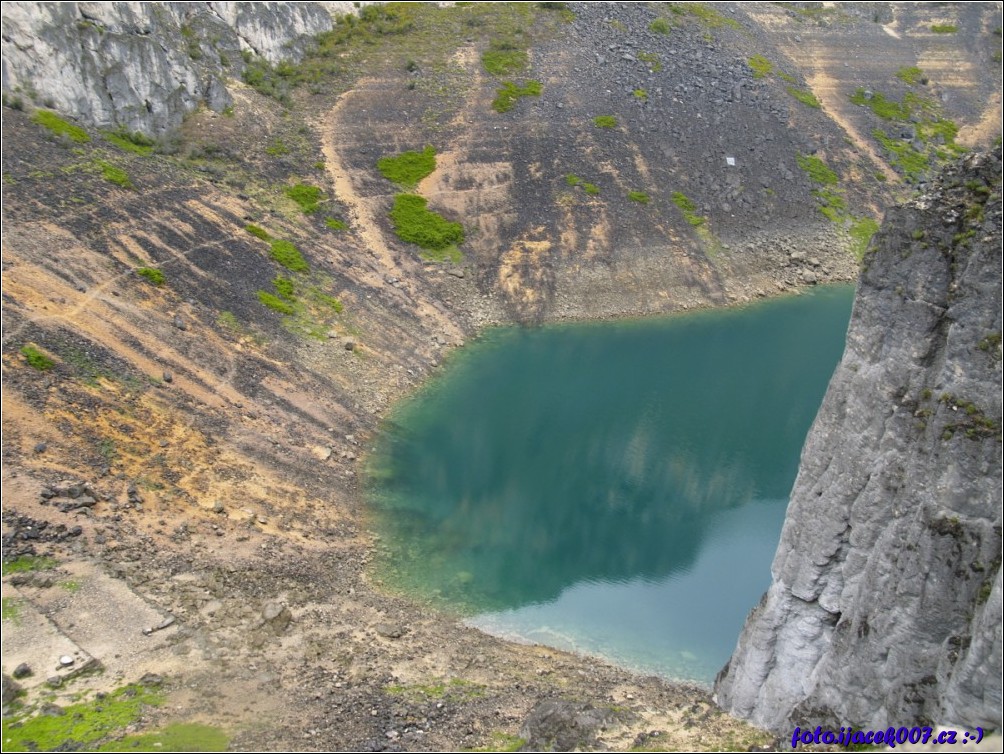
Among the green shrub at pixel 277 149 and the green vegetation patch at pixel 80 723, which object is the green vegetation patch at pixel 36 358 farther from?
the green shrub at pixel 277 149

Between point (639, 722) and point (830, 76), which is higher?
point (830, 76)

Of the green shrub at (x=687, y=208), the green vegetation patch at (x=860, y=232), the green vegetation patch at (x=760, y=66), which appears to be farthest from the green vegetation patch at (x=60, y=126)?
the green vegetation patch at (x=760, y=66)

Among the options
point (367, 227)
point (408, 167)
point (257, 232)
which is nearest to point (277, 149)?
point (367, 227)

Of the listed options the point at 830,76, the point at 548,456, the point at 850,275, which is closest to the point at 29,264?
the point at 548,456

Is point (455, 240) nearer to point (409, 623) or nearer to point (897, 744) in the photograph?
point (409, 623)

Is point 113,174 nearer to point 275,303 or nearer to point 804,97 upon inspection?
point 275,303

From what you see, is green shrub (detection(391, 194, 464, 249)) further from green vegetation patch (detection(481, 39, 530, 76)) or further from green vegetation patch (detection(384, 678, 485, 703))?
green vegetation patch (detection(384, 678, 485, 703))

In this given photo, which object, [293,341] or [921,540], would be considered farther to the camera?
[293,341]
